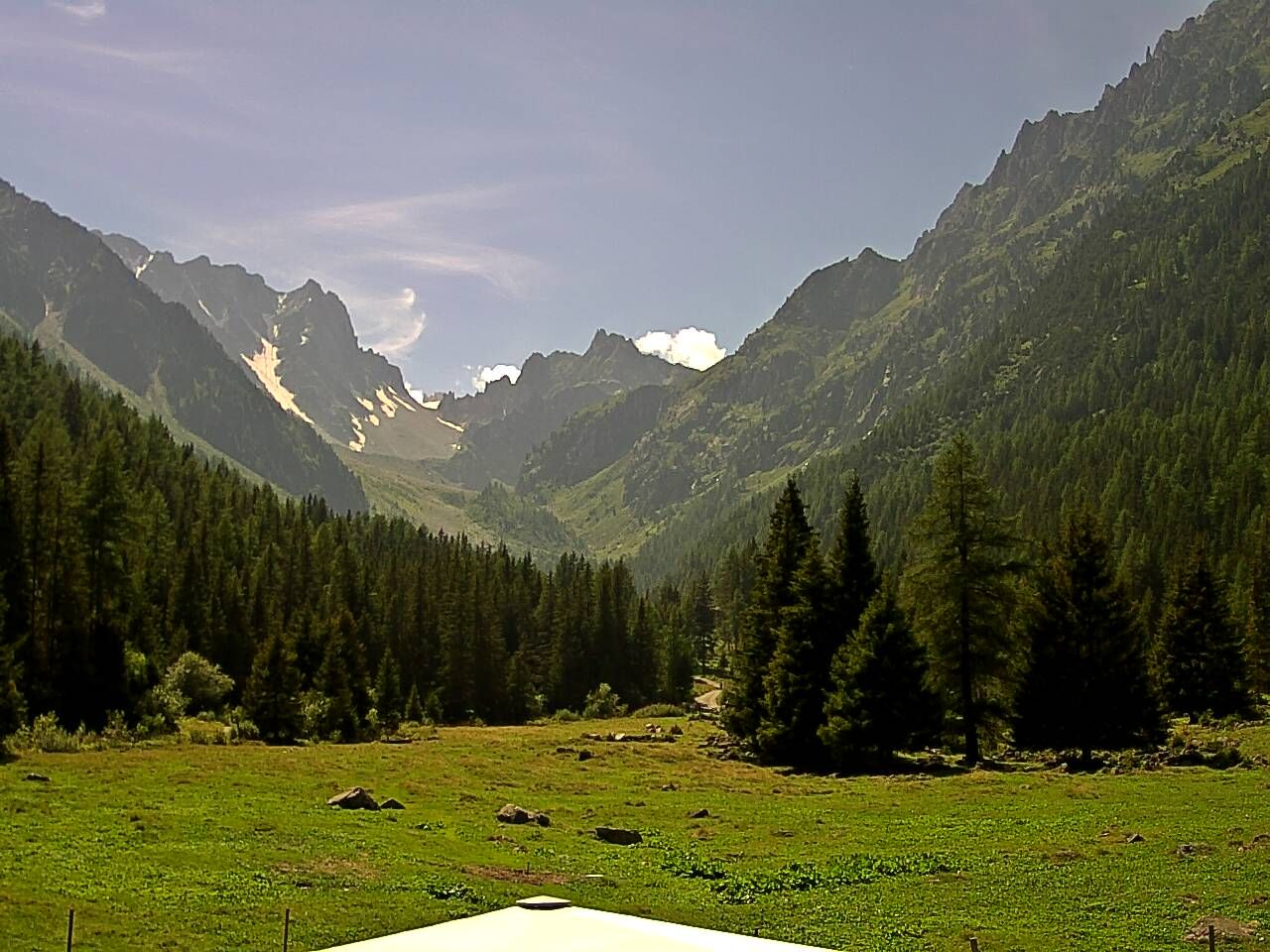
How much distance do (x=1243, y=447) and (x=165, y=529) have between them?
546 ft

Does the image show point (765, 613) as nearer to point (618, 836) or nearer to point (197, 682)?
point (618, 836)

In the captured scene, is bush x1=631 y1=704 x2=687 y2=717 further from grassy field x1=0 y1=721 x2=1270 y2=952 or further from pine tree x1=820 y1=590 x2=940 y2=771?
grassy field x1=0 y1=721 x2=1270 y2=952

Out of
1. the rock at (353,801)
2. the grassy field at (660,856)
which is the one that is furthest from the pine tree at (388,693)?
the rock at (353,801)

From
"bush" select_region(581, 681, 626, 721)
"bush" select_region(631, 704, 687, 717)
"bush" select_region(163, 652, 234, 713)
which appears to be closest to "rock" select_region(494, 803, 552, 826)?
"bush" select_region(163, 652, 234, 713)

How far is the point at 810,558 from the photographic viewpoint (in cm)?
5697

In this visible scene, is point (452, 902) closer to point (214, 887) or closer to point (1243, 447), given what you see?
point (214, 887)

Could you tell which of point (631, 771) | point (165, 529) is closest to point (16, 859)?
point (631, 771)

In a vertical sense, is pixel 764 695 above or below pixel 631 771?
above

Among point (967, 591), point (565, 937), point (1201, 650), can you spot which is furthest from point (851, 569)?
point (565, 937)

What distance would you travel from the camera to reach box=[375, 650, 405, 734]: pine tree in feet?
298

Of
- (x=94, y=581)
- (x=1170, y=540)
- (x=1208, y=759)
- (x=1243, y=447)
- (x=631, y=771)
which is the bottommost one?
(x=631, y=771)

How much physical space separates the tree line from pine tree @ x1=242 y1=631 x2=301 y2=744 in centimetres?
3177

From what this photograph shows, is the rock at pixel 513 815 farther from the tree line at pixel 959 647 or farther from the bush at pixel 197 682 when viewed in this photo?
the bush at pixel 197 682

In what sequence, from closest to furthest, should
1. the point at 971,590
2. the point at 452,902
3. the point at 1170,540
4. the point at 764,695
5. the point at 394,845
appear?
the point at 452,902 < the point at 394,845 < the point at 971,590 < the point at 764,695 < the point at 1170,540
